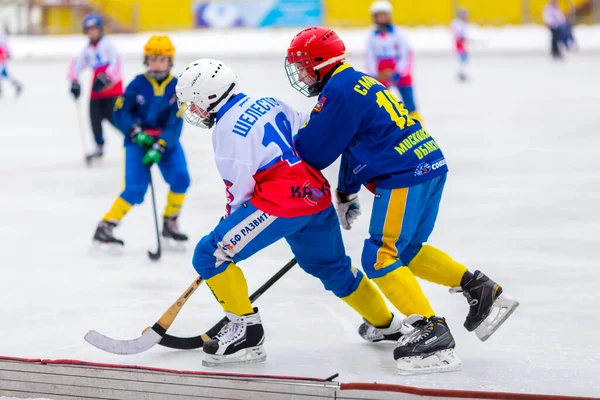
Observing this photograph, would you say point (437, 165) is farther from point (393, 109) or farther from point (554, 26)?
point (554, 26)

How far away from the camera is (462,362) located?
3.35 m

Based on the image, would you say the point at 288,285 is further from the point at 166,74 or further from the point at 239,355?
the point at 166,74

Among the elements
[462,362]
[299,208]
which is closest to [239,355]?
[299,208]

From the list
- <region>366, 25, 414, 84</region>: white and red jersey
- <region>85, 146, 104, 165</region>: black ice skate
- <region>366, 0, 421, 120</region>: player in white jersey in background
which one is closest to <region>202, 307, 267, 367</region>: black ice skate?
<region>85, 146, 104, 165</region>: black ice skate

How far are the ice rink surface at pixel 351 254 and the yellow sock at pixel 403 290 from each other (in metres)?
0.23

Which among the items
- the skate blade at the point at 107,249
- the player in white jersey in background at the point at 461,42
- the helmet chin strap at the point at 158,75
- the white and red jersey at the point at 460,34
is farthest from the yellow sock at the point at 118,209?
the white and red jersey at the point at 460,34

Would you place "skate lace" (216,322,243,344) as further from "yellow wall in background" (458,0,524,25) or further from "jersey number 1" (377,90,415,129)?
"yellow wall in background" (458,0,524,25)

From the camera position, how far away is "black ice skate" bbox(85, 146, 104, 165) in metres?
8.38

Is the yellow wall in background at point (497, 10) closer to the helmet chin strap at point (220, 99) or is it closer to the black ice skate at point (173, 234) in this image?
the black ice skate at point (173, 234)

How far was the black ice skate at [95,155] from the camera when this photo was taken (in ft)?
27.5

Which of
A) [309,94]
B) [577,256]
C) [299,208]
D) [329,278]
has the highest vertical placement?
[309,94]

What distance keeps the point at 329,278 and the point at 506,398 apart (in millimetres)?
920

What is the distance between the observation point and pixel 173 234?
5.47m

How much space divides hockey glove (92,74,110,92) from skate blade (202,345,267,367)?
5.18 meters
